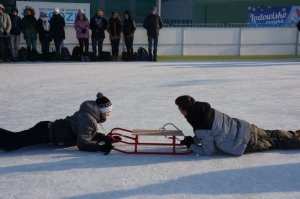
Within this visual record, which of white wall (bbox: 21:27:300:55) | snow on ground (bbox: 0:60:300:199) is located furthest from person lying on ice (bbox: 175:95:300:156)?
white wall (bbox: 21:27:300:55)

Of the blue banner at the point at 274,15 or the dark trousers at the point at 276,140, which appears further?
the blue banner at the point at 274,15

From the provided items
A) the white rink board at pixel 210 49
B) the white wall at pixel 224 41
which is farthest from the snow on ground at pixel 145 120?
the white rink board at pixel 210 49

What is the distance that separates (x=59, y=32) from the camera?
13.4 metres

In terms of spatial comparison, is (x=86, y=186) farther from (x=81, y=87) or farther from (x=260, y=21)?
(x=260, y=21)

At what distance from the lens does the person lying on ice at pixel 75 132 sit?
455 centimetres

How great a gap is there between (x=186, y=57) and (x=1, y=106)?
29.8 feet

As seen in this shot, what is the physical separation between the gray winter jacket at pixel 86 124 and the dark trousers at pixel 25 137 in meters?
0.27

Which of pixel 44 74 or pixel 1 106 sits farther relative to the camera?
pixel 44 74

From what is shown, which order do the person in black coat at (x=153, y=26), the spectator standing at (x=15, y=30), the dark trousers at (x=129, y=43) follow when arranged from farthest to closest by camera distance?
the dark trousers at (x=129, y=43)
the person in black coat at (x=153, y=26)
the spectator standing at (x=15, y=30)

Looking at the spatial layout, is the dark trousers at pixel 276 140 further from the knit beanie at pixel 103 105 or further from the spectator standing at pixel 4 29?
the spectator standing at pixel 4 29

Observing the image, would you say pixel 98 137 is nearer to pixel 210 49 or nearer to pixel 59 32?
pixel 59 32

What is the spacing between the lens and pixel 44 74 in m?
11.0

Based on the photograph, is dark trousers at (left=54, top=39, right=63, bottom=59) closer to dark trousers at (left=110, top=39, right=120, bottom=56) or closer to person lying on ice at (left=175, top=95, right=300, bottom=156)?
dark trousers at (left=110, top=39, right=120, bottom=56)

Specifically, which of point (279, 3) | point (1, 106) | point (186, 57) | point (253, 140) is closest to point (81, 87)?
point (1, 106)
